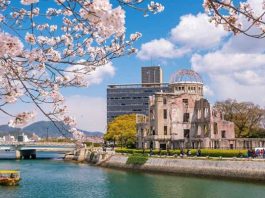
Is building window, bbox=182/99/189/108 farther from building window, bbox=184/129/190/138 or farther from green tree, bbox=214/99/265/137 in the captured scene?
green tree, bbox=214/99/265/137

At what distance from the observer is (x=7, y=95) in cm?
928

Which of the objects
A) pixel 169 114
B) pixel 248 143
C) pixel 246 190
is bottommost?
pixel 246 190

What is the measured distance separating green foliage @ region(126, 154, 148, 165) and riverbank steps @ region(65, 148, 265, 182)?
48cm

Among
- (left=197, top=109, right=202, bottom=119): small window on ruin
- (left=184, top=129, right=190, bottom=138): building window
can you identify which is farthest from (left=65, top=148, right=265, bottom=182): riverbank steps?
(left=197, top=109, right=202, bottom=119): small window on ruin

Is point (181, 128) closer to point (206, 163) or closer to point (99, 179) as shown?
point (206, 163)

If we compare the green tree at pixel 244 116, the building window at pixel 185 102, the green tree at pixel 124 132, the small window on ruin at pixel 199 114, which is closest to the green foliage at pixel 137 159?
the small window on ruin at pixel 199 114

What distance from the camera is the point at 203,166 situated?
56.2 meters

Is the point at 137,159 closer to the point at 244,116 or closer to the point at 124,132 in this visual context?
the point at 244,116

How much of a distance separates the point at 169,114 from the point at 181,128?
11.2ft

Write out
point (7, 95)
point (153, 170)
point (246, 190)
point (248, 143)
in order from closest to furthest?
point (7, 95) → point (246, 190) → point (153, 170) → point (248, 143)

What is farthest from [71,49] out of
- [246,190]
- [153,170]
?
[153,170]

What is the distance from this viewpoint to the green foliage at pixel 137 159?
217 feet

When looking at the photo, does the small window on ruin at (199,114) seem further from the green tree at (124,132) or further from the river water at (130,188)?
the river water at (130,188)

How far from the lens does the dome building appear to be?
7925 cm
